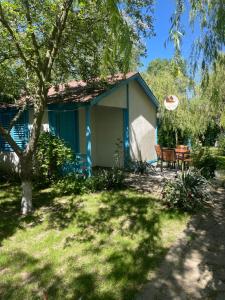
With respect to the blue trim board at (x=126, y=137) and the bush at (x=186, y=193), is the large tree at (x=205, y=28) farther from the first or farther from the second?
the blue trim board at (x=126, y=137)

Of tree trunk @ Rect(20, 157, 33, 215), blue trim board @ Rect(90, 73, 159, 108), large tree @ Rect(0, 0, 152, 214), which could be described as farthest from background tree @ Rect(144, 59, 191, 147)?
tree trunk @ Rect(20, 157, 33, 215)

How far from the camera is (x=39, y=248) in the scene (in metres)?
5.60

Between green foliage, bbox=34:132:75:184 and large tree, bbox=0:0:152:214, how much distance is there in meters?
1.64

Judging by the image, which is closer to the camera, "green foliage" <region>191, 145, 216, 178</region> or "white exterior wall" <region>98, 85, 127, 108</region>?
"green foliage" <region>191, 145, 216, 178</region>

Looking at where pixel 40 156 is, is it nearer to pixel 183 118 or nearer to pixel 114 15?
pixel 114 15

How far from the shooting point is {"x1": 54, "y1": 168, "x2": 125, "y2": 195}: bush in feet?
30.2

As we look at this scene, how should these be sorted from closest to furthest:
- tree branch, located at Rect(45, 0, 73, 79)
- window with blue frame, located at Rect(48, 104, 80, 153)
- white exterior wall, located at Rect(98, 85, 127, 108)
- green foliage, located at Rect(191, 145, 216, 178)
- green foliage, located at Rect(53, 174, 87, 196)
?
tree branch, located at Rect(45, 0, 73, 79) → green foliage, located at Rect(53, 174, 87, 196) → green foliage, located at Rect(191, 145, 216, 178) → white exterior wall, located at Rect(98, 85, 127, 108) → window with blue frame, located at Rect(48, 104, 80, 153)

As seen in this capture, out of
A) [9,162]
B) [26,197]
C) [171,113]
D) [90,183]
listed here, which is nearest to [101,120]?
[9,162]

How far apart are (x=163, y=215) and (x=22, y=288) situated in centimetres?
377

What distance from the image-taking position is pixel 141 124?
14.1 metres

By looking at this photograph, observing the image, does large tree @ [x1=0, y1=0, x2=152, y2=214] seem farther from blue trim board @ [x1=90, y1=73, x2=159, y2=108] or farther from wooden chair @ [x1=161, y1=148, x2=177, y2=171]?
wooden chair @ [x1=161, y1=148, x2=177, y2=171]

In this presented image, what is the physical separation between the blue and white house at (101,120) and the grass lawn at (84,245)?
3.39 m

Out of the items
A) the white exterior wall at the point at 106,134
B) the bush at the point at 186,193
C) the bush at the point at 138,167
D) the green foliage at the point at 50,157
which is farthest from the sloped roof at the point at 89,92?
the bush at the point at 186,193

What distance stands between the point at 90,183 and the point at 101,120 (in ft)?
15.9
